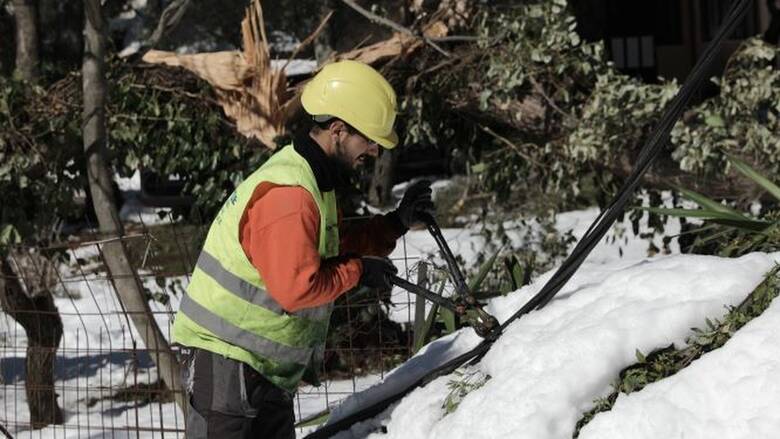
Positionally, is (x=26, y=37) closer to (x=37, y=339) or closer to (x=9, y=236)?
(x=9, y=236)

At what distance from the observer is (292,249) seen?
3449 millimetres

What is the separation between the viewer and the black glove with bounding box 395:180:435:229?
4.10 m

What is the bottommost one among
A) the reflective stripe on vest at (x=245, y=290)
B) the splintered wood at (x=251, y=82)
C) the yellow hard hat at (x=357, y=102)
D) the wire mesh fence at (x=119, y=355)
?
the wire mesh fence at (x=119, y=355)

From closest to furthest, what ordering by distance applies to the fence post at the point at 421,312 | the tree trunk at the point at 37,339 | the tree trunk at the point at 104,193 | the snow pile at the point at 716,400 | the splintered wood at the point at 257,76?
the snow pile at the point at 716,400 < the fence post at the point at 421,312 < the tree trunk at the point at 104,193 < the tree trunk at the point at 37,339 < the splintered wood at the point at 257,76

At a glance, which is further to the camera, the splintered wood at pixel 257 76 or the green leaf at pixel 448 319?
the splintered wood at pixel 257 76

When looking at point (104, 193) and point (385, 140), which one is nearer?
point (385, 140)

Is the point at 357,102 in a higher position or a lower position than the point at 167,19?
lower

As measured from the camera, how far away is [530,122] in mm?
7617

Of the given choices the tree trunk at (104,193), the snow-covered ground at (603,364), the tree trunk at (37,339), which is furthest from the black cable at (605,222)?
the tree trunk at (37,339)

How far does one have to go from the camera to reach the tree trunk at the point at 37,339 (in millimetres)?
7348

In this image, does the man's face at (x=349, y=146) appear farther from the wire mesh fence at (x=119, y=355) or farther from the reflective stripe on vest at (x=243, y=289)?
the wire mesh fence at (x=119, y=355)

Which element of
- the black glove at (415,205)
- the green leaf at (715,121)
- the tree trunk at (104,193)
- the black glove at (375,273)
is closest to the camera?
the black glove at (375,273)

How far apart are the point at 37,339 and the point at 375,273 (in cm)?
485

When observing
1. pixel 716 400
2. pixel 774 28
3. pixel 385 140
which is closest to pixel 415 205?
pixel 385 140
